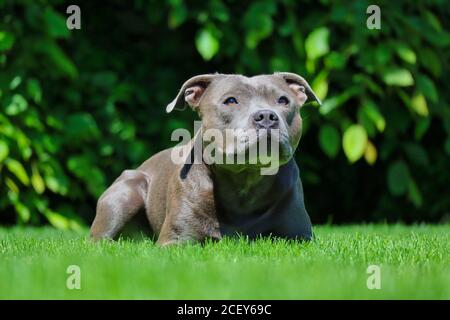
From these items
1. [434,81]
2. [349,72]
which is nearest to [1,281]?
[349,72]

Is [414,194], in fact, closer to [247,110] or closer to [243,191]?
[243,191]

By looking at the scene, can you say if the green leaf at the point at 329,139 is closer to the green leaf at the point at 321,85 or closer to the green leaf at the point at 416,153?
the green leaf at the point at 321,85

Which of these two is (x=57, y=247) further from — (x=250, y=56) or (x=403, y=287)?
(x=250, y=56)

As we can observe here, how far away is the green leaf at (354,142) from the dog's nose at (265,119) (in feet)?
9.88

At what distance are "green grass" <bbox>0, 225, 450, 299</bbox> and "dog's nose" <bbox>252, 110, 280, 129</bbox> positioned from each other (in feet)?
2.03

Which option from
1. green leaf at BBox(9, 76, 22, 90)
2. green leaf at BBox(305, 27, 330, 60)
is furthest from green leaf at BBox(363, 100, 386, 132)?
green leaf at BBox(9, 76, 22, 90)

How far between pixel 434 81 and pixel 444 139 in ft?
2.06

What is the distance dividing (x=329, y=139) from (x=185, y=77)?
1.74 metres

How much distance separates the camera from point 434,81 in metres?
8.02

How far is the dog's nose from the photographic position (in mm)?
4133

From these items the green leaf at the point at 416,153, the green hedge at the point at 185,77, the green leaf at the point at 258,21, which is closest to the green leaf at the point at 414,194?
the green hedge at the point at 185,77

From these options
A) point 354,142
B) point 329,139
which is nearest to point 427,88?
A: point 354,142

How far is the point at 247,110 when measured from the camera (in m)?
4.27

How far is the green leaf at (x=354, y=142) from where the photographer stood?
706 cm
